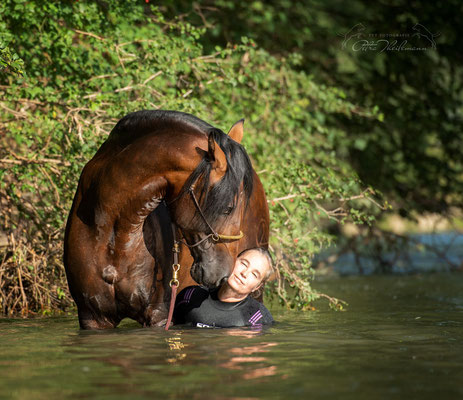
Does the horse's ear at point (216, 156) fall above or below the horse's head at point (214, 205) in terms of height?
above

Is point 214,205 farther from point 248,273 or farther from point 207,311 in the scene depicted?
point 207,311

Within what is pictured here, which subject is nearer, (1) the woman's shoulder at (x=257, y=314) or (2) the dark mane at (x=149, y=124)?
(2) the dark mane at (x=149, y=124)

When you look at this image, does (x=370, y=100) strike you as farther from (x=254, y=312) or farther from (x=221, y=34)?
(x=254, y=312)

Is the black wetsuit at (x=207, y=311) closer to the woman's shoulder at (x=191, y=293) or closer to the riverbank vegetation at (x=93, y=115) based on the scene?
the woman's shoulder at (x=191, y=293)

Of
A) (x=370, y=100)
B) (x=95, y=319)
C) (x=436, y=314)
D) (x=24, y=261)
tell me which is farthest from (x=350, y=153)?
(x=95, y=319)

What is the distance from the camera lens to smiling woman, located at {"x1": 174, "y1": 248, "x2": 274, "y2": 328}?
504 cm

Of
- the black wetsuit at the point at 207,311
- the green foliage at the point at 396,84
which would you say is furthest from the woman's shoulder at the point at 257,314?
the green foliage at the point at 396,84

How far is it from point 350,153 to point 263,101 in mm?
2973

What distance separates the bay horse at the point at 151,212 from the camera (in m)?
4.32

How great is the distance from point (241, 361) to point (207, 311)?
1419mm

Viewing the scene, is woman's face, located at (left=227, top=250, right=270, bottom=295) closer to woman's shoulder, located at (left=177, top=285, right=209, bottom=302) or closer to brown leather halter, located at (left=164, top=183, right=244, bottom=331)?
woman's shoulder, located at (left=177, top=285, right=209, bottom=302)

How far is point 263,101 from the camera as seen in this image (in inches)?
344

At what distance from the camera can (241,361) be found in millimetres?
3750

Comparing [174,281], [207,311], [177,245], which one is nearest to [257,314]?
[207,311]
